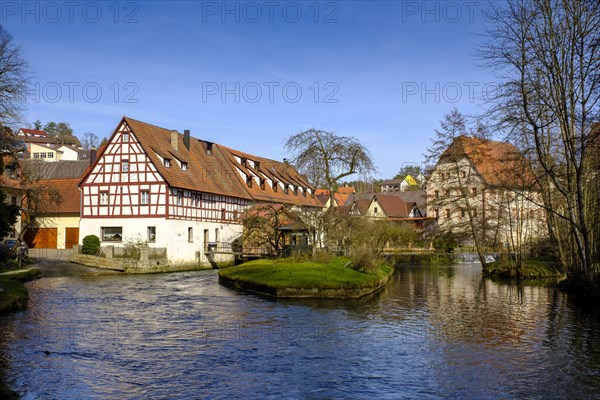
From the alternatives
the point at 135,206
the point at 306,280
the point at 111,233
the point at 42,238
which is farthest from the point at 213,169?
the point at 306,280

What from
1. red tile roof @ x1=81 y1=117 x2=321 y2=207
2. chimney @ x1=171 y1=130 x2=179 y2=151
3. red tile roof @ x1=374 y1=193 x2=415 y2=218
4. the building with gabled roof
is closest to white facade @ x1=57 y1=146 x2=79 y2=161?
red tile roof @ x1=81 y1=117 x2=321 y2=207

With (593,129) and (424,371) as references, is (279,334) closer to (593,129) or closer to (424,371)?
(424,371)

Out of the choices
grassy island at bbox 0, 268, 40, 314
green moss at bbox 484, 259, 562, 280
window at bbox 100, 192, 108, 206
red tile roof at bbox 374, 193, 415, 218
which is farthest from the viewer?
red tile roof at bbox 374, 193, 415, 218

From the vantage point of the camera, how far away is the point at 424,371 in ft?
45.2

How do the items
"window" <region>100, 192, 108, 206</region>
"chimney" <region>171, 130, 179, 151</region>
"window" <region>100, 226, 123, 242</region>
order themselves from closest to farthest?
"window" <region>100, 226, 123, 242</region> < "window" <region>100, 192, 108, 206</region> < "chimney" <region>171, 130, 179, 151</region>

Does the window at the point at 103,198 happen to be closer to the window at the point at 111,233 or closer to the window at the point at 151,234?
the window at the point at 111,233

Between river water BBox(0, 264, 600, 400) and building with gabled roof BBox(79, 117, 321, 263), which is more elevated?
building with gabled roof BBox(79, 117, 321, 263)

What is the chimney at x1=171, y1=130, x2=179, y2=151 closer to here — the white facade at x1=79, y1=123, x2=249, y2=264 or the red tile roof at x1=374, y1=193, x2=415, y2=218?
the white facade at x1=79, y1=123, x2=249, y2=264

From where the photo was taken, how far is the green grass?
27250mm

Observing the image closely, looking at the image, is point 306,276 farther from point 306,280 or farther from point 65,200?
point 65,200

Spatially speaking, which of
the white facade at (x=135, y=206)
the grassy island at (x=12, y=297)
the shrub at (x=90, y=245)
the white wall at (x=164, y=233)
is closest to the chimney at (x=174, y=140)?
the white facade at (x=135, y=206)

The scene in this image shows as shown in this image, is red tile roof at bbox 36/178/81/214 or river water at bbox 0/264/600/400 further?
red tile roof at bbox 36/178/81/214

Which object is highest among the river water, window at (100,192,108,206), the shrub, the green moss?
window at (100,192,108,206)

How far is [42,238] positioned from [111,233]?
11.5 metres
